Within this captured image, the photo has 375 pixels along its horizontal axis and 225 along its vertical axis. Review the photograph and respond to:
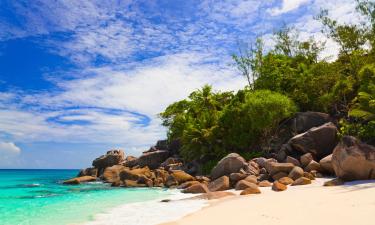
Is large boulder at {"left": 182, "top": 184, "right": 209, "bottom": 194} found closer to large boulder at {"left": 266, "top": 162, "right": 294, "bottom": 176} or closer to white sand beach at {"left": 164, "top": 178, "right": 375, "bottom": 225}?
large boulder at {"left": 266, "top": 162, "right": 294, "bottom": 176}

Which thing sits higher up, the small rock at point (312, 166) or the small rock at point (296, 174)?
the small rock at point (312, 166)

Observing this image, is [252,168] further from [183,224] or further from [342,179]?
[183,224]

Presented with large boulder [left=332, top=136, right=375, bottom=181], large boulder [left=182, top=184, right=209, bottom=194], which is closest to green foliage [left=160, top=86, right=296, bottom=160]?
large boulder [left=182, top=184, right=209, bottom=194]

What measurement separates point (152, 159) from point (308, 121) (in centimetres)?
1999

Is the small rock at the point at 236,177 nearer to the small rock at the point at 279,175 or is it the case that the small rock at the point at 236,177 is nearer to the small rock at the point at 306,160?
the small rock at the point at 279,175

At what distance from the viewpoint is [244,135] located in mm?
31391

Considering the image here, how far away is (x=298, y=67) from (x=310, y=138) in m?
17.7

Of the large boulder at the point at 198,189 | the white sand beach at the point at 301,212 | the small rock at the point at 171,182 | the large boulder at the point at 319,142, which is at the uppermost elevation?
the large boulder at the point at 319,142

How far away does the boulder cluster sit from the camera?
15180 millimetres

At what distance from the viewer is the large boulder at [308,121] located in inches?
1118

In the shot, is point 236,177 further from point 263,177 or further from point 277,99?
point 277,99

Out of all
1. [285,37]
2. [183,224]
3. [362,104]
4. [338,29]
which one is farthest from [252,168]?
[285,37]

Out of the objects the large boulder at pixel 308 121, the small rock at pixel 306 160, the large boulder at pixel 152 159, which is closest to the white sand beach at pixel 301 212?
the small rock at pixel 306 160

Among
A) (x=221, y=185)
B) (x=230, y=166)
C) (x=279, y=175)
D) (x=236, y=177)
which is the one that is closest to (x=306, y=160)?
(x=279, y=175)
